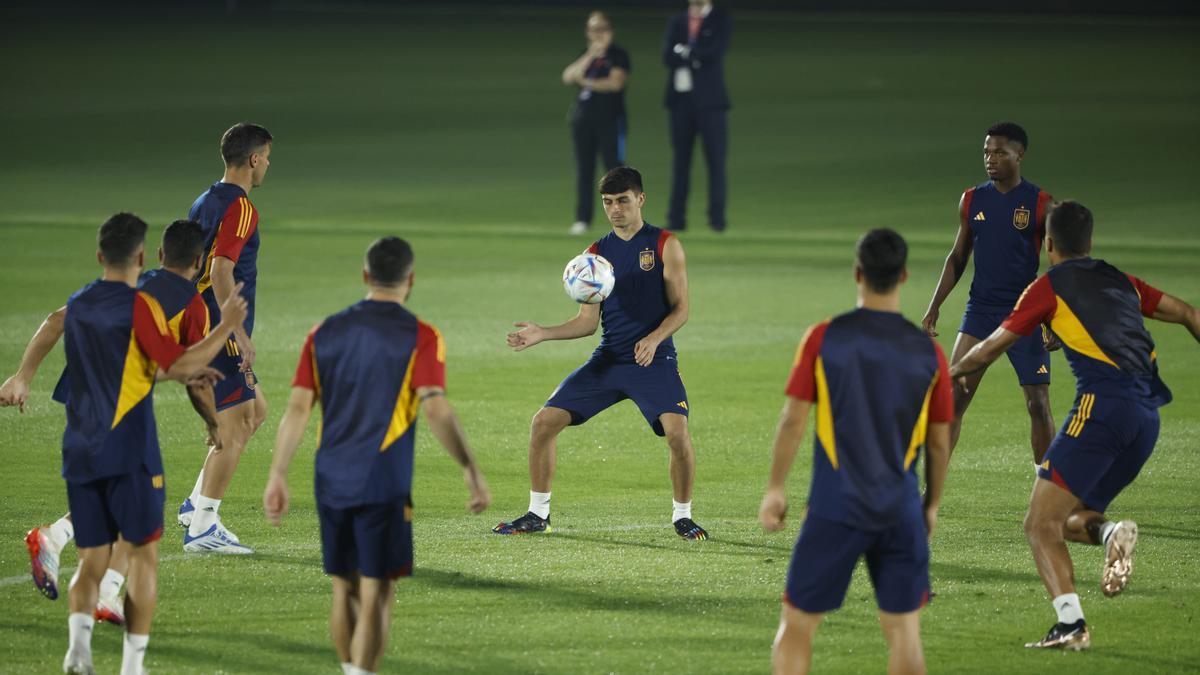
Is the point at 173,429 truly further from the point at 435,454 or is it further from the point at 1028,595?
the point at 1028,595

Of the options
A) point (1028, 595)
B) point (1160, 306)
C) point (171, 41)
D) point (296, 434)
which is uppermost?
point (171, 41)

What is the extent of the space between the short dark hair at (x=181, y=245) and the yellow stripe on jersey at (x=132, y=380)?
883 mm

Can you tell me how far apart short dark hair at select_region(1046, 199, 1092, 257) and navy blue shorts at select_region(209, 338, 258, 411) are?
428cm

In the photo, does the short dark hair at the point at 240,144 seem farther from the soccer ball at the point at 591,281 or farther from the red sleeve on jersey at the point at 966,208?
the red sleeve on jersey at the point at 966,208

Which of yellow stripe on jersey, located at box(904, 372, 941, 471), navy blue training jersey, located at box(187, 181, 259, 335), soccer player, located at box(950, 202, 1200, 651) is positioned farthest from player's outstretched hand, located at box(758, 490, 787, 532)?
navy blue training jersey, located at box(187, 181, 259, 335)

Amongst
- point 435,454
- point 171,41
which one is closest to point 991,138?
point 435,454

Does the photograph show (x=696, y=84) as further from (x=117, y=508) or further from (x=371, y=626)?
(x=371, y=626)

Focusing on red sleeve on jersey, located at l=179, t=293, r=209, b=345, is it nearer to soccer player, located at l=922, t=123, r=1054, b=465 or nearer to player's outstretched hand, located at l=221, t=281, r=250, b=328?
player's outstretched hand, located at l=221, t=281, r=250, b=328

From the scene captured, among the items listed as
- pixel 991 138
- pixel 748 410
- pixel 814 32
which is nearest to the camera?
pixel 991 138

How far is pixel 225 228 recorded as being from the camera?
9.71m

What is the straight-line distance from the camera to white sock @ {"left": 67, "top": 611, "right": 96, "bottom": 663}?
721cm

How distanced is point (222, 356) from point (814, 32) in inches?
1677

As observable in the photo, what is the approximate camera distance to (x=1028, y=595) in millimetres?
8828

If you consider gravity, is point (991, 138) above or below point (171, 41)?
below
